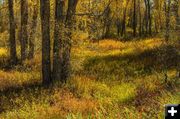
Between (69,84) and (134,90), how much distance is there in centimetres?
229

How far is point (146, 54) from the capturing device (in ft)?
79.4

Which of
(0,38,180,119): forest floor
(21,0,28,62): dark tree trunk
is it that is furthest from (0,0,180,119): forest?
(21,0,28,62): dark tree trunk

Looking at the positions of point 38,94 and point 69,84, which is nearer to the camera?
point 38,94

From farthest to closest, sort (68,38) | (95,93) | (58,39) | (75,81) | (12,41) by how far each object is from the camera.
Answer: (12,41)
(75,81)
(58,39)
(68,38)
(95,93)

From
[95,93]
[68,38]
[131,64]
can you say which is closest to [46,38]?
[68,38]

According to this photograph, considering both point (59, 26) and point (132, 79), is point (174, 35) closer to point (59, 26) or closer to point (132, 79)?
point (132, 79)

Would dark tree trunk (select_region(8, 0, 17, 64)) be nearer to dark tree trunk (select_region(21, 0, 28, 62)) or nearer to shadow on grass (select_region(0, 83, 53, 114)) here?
dark tree trunk (select_region(21, 0, 28, 62))

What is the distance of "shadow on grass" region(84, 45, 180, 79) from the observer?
1869cm

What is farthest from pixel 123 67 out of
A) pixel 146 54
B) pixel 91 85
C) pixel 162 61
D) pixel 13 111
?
pixel 13 111

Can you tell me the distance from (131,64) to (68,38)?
25.9 ft

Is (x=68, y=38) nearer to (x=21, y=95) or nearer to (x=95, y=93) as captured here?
(x=95, y=93)

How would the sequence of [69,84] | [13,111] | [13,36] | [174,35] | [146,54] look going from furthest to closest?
[146,54]
[13,36]
[174,35]
[69,84]
[13,111]

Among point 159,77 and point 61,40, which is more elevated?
point 61,40

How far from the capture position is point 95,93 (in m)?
13.0
